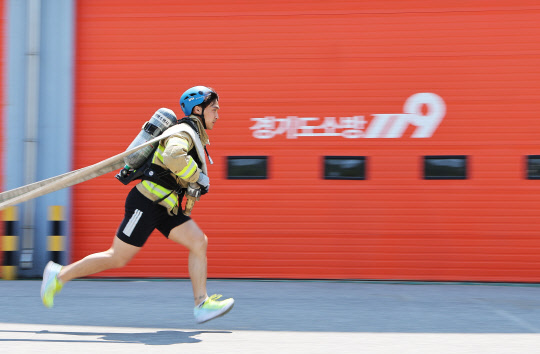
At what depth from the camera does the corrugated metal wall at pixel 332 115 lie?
751 cm

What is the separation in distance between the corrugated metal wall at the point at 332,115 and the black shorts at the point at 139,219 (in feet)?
7.62

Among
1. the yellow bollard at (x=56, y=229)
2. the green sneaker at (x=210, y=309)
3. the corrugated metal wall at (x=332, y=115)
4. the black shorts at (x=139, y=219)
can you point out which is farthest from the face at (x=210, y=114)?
the yellow bollard at (x=56, y=229)

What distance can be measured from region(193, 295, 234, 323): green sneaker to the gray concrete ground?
110 mm

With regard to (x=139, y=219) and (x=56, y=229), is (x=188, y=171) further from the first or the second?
(x=56, y=229)

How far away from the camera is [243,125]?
7727mm

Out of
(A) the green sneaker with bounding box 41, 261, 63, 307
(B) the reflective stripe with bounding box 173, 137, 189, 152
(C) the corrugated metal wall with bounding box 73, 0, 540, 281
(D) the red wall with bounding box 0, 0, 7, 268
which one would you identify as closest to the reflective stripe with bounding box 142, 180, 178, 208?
(B) the reflective stripe with bounding box 173, 137, 189, 152

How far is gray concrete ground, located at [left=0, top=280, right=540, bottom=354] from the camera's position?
489 cm

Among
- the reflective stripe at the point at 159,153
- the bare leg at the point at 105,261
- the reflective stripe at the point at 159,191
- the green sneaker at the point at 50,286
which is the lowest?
the green sneaker at the point at 50,286

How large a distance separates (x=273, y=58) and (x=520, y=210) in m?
2.99

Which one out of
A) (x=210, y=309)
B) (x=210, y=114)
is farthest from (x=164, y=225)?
(x=210, y=114)

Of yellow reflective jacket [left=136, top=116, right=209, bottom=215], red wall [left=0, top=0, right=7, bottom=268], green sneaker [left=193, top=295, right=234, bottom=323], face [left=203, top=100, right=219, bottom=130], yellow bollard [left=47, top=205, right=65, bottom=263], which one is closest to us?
yellow reflective jacket [left=136, top=116, right=209, bottom=215]

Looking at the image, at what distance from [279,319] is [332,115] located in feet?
8.67

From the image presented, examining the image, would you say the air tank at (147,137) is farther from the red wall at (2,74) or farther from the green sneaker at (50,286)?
the red wall at (2,74)

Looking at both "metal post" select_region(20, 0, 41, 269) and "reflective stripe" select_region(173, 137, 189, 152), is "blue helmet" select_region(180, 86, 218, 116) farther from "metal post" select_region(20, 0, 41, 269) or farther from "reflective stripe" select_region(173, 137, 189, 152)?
"metal post" select_region(20, 0, 41, 269)
